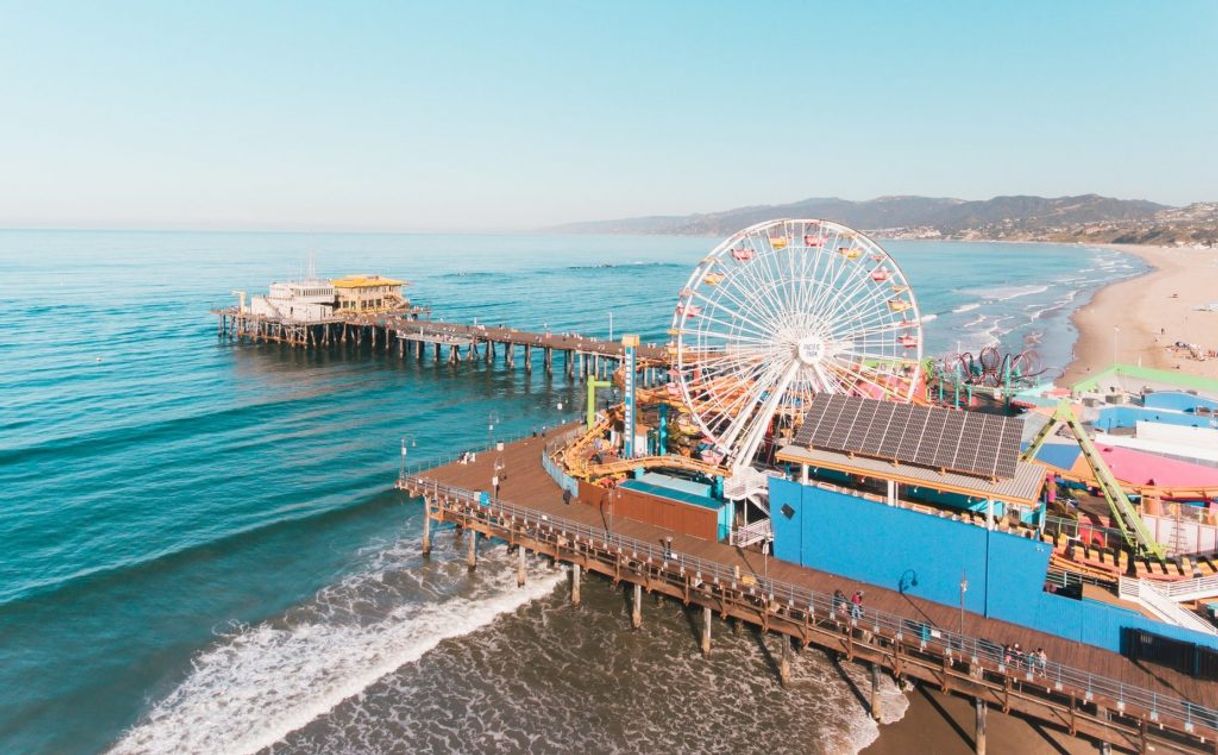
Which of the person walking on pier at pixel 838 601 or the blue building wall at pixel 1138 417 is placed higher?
the blue building wall at pixel 1138 417

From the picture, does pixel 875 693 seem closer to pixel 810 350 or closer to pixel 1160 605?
pixel 1160 605

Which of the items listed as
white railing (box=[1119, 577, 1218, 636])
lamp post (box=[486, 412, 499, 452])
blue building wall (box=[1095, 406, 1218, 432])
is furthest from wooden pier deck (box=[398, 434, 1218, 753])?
blue building wall (box=[1095, 406, 1218, 432])

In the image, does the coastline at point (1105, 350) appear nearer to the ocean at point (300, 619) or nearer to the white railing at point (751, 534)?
the ocean at point (300, 619)

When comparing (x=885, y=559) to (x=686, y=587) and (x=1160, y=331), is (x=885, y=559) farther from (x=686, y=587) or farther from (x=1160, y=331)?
(x=1160, y=331)

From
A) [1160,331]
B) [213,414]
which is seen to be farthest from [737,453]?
[1160,331]

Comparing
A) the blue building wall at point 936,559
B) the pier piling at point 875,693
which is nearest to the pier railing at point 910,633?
the pier piling at point 875,693
